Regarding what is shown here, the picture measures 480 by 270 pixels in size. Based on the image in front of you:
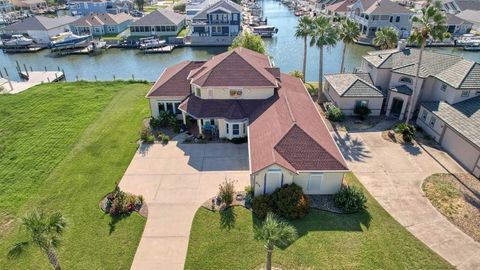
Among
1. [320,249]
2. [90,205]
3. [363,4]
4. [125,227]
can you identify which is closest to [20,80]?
[90,205]

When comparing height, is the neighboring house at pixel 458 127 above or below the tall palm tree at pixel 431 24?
below

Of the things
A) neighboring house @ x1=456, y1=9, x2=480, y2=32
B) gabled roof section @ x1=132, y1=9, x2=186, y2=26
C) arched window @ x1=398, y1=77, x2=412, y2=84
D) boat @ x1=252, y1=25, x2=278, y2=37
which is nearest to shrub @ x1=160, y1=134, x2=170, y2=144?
arched window @ x1=398, y1=77, x2=412, y2=84

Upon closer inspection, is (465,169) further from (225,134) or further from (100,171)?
(100,171)

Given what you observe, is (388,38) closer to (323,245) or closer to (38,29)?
(323,245)

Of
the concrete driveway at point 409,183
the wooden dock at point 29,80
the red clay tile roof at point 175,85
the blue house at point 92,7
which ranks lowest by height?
the concrete driveway at point 409,183

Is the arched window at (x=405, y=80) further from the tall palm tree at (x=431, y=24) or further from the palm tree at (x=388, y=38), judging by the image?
the palm tree at (x=388, y=38)

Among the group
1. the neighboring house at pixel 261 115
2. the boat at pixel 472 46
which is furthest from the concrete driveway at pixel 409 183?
the boat at pixel 472 46

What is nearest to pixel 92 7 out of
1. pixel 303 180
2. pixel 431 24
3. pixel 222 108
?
pixel 222 108

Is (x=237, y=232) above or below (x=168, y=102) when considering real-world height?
below
